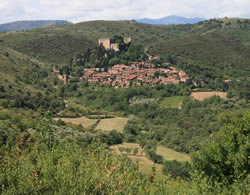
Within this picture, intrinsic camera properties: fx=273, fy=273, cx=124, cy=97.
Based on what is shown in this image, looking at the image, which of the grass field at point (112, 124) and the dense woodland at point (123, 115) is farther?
the grass field at point (112, 124)

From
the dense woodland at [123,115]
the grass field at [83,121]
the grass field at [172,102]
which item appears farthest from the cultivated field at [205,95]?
the grass field at [83,121]

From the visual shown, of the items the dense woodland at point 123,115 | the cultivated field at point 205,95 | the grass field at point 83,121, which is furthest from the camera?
the cultivated field at point 205,95

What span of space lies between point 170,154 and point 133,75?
3189 centimetres

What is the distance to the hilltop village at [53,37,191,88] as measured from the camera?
5781 centimetres

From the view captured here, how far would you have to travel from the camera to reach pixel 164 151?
31.7 m

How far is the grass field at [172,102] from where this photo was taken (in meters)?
47.5

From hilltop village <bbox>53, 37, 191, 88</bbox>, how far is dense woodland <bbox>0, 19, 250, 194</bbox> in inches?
82.2

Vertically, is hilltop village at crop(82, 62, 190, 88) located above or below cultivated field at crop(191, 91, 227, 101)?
above

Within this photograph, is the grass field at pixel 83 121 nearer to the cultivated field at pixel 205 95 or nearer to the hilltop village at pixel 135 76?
the hilltop village at pixel 135 76

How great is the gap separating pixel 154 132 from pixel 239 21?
127 meters

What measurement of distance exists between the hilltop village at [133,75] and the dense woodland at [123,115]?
2088 millimetres

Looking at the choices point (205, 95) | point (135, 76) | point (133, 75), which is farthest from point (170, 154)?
point (133, 75)

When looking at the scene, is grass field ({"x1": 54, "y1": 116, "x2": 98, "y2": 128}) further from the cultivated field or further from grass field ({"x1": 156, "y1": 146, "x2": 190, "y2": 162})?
the cultivated field

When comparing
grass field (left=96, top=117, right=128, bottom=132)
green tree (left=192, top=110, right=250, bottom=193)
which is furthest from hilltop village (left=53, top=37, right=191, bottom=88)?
green tree (left=192, top=110, right=250, bottom=193)
